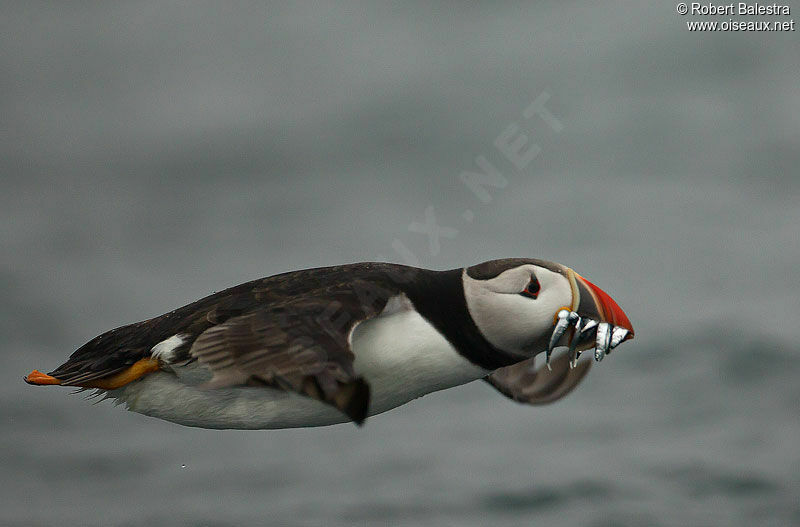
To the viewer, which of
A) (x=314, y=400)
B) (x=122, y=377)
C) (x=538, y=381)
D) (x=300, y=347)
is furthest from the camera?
(x=538, y=381)

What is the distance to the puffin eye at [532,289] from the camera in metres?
7.26

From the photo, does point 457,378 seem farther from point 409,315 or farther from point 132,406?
point 132,406

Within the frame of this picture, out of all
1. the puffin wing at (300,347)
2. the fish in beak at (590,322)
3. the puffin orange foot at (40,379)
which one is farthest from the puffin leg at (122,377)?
the fish in beak at (590,322)

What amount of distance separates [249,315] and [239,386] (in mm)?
569

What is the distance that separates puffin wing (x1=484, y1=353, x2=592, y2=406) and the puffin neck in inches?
64.0

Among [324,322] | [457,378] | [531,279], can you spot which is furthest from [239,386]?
[531,279]

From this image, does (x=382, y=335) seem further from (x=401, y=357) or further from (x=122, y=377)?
(x=122, y=377)

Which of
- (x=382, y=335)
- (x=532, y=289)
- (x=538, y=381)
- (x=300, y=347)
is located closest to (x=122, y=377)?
(x=300, y=347)

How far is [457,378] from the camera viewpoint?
7461mm

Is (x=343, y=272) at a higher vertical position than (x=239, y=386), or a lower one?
higher

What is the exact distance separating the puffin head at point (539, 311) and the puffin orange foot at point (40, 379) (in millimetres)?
2906

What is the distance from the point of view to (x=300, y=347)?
622cm

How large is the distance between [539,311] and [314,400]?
162 cm

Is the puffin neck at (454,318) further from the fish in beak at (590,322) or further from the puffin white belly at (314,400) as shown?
the fish in beak at (590,322)
